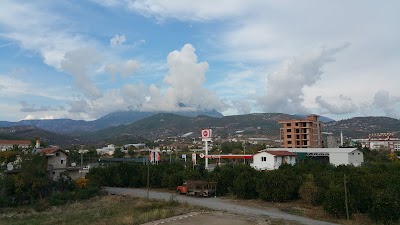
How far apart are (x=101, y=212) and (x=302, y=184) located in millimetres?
15982

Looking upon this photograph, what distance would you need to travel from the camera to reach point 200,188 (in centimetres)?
3344

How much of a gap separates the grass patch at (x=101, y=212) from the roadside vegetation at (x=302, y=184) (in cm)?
703

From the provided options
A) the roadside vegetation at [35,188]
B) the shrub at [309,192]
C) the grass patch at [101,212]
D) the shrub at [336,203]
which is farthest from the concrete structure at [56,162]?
the shrub at [336,203]

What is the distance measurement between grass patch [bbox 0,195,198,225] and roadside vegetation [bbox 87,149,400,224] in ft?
23.1

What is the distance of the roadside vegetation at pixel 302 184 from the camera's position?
826 inches

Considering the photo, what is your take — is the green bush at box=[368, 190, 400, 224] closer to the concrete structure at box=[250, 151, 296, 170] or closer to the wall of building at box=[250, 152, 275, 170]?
the concrete structure at box=[250, 151, 296, 170]

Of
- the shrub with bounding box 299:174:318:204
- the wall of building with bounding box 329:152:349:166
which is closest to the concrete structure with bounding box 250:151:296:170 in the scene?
the wall of building with bounding box 329:152:349:166

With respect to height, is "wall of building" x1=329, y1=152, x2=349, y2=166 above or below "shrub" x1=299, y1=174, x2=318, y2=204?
above

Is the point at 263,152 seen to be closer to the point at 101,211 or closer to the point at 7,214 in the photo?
the point at 101,211

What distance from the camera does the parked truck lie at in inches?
1303

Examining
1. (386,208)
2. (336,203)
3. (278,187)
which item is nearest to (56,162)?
(278,187)

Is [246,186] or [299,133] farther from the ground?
[299,133]

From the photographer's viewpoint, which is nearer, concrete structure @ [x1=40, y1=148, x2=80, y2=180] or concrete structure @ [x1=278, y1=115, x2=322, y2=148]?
concrete structure @ [x1=40, y1=148, x2=80, y2=180]

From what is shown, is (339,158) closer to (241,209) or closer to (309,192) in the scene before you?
(309,192)
